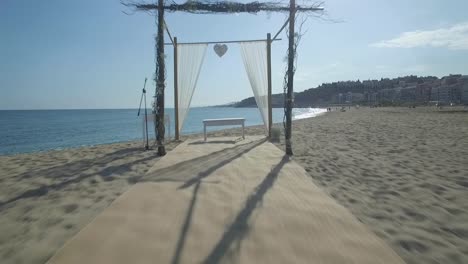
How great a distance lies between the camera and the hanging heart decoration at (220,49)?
26.9 ft

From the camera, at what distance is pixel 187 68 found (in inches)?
331

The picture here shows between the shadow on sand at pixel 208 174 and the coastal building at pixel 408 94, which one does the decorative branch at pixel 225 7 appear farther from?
the coastal building at pixel 408 94

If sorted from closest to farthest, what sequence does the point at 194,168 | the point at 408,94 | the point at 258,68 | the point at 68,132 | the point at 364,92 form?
the point at 194,168
the point at 258,68
the point at 68,132
the point at 408,94
the point at 364,92

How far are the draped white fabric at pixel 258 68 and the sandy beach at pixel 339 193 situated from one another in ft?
9.11

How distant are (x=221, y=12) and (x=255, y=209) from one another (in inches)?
197

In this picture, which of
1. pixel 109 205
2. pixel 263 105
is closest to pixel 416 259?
pixel 109 205

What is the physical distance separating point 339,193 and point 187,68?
6.21 metres

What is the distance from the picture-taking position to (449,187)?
11.5 ft

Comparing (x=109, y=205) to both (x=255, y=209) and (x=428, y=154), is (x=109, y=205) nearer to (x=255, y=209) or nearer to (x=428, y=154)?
(x=255, y=209)

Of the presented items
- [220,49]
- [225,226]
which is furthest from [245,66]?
[225,226]

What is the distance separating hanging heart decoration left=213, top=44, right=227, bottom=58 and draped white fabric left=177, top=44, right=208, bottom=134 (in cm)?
33

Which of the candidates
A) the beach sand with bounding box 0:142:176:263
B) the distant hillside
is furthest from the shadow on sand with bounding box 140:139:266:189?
the distant hillside

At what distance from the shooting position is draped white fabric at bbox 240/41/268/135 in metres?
8.31

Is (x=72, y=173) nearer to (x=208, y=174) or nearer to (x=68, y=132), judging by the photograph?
(x=208, y=174)
